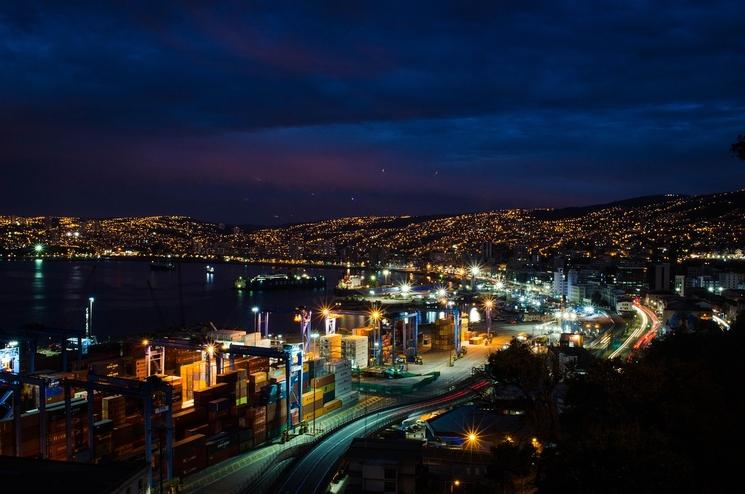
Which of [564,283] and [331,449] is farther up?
[564,283]

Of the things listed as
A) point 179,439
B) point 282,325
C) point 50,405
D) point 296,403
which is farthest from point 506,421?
point 282,325

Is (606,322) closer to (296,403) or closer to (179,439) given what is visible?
(296,403)

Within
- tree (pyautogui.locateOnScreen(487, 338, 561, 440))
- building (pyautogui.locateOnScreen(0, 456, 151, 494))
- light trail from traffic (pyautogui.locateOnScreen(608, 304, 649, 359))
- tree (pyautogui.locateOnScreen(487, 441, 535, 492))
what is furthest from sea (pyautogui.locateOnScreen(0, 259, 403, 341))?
tree (pyautogui.locateOnScreen(487, 441, 535, 492))

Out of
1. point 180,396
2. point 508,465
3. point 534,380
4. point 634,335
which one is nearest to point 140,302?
point 634,335

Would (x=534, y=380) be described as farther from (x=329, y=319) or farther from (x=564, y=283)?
(x=564, y=283)

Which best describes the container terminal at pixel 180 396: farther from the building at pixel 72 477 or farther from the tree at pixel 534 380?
the tree at pixel 534 380

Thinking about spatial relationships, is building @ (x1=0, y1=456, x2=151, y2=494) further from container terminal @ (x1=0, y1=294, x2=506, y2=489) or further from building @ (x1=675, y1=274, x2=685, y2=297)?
building @ (x1=675, y1=274, x2=685, y2=297)

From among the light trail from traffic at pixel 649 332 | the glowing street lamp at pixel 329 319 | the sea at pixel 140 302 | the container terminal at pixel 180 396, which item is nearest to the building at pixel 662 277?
the light trail from traffic at pixel 649 332
